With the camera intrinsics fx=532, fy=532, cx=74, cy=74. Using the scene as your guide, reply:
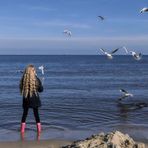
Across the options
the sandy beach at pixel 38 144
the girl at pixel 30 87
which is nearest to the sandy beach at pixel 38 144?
the sandy beach at pixel 38 144

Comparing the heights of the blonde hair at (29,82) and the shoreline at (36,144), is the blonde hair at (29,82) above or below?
above

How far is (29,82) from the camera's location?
533 inches

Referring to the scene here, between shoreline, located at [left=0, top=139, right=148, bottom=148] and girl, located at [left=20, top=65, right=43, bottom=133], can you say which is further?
girl, located at [left=20, top=65, right=43, bottom=133]

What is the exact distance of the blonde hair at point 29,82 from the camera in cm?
1347

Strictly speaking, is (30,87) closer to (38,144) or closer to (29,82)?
(29,82)

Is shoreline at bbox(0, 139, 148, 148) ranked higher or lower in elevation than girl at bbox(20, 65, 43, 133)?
lower

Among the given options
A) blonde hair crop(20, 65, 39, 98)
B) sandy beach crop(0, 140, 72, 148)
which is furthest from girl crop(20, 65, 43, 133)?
sandy beach crop(0, 140, 72, 148)

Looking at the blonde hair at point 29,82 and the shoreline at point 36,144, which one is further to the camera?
the blonde hair at point 29,82

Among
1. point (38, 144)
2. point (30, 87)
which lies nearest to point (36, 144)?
point (38, 144)

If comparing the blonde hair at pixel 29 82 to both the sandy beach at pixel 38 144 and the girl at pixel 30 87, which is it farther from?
the sandy beach at pixel 38 144

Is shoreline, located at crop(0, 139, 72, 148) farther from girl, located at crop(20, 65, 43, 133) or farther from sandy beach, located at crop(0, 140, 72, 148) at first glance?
girl, located at crop(20, 65, 43, 133)

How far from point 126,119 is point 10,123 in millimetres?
4106

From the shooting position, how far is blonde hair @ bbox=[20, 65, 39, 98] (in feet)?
44.2

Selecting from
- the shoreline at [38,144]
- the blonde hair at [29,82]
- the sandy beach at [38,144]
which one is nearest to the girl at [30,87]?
the blonde hair at [29,82]
